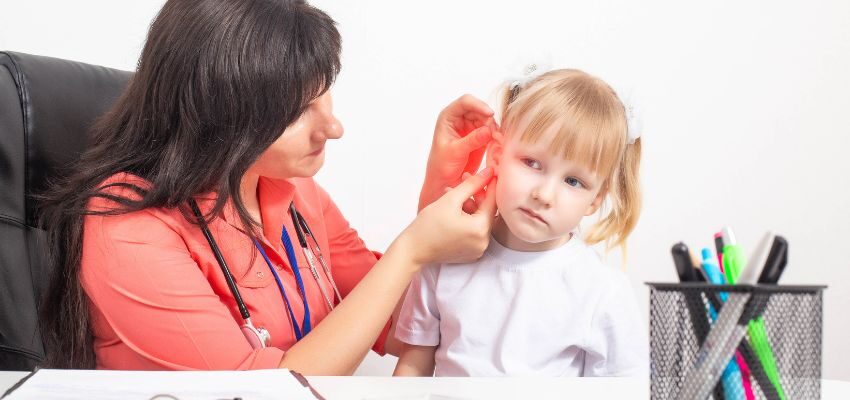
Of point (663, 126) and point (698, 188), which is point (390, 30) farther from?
point (698, 188)

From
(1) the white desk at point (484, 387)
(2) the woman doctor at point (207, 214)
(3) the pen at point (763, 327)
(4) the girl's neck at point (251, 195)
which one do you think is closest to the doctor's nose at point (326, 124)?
(2) the woman doctor at point (207, 214)

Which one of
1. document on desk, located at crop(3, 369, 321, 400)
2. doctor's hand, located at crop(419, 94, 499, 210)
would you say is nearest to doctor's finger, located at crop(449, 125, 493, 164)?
doctor's hand, located at crop(419, 94, 499, 210)

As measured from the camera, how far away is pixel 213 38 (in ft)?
4.38

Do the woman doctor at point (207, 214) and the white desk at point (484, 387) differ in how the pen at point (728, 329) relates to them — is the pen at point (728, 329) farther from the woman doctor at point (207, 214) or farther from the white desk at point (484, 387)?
the woman doctor at point (207, 214)

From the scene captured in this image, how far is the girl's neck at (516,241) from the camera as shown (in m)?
1.47

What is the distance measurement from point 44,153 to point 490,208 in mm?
774

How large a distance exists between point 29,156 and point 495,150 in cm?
79

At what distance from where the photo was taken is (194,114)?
1360mm

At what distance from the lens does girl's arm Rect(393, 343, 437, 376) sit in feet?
4.92

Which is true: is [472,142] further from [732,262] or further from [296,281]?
[732,262]

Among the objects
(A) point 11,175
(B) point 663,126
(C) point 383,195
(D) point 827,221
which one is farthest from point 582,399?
(D) point 827,221

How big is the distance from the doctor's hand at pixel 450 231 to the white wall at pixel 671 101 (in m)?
0.81

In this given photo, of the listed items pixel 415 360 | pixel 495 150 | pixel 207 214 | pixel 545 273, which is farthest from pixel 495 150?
pixel 207 214

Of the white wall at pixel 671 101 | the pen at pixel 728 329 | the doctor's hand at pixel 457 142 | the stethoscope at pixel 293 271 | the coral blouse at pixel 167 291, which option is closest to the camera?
the pen at pixel 728 329
